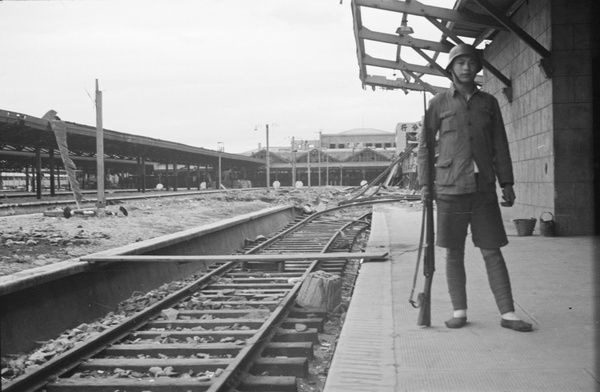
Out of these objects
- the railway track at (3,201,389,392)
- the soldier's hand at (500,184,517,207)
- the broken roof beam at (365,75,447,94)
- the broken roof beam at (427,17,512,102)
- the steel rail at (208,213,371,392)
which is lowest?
the railway track at (3,201,389,392)

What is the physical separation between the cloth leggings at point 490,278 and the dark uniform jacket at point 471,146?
472 mm

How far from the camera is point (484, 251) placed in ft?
13.4

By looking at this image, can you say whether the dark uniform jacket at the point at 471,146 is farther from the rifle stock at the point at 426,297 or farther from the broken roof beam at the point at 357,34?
the broken roof beam at the point at 357,34

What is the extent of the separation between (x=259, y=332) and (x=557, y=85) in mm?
6420

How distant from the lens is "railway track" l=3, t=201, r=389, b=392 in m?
3.96

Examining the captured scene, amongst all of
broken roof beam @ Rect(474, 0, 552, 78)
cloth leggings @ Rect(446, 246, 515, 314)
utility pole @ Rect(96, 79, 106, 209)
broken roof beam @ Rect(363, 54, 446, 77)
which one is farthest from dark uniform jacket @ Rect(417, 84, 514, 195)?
utility pole @ Rect(96, 79, 106, 209)

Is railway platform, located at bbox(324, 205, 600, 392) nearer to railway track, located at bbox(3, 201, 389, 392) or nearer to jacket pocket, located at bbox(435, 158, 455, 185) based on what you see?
railway track, located at bbox(3, 201, 389, 392)

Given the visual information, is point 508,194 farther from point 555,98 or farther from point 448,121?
point 555,98

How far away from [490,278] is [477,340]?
51 centimetres

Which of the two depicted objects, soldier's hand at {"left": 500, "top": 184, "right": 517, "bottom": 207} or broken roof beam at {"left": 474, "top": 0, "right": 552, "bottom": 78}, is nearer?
soldier's hand at {"left": 500, "top": 184, "right": 517, "bottom": 207}

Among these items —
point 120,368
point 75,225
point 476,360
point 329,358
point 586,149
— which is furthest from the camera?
point 75,225

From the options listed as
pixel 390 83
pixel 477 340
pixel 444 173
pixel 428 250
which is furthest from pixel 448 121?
pixel 390 83

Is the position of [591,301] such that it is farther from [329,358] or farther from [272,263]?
[272,263]

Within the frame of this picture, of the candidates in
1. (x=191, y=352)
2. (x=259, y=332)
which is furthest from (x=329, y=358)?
(x=191, y=352)
